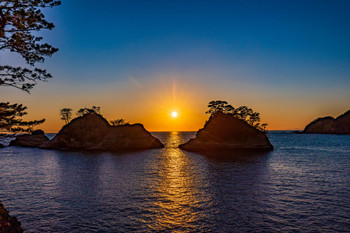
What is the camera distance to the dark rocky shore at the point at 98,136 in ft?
284

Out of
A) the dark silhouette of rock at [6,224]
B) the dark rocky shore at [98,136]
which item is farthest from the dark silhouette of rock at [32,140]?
the dark silhouette of rock at [6,224]

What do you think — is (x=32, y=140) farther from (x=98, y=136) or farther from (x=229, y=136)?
(x=229, y=136)

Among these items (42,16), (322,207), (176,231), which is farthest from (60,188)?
(322,207)

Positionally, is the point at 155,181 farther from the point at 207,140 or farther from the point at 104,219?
the point at 207,140

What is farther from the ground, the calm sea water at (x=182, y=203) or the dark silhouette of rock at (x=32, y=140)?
the dark silhouette of rock at (x=32, y=140)

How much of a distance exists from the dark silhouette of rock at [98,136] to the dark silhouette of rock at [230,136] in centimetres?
2860

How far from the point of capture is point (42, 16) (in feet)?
41.6

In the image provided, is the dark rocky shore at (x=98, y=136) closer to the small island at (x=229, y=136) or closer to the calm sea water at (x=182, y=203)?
the small island at (x=229, y=136)

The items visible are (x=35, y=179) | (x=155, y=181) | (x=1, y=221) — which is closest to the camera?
(x=1, y=221)

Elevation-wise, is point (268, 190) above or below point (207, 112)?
below

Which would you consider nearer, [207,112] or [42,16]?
[42,16]

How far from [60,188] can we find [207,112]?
74.3 metres

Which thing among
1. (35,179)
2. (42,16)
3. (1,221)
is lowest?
(35,179)

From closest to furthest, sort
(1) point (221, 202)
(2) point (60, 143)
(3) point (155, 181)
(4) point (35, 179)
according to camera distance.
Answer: (1) point (221, 202), (3) point (155, 181), (4) point (35, 179), (2) point (60, 143)
